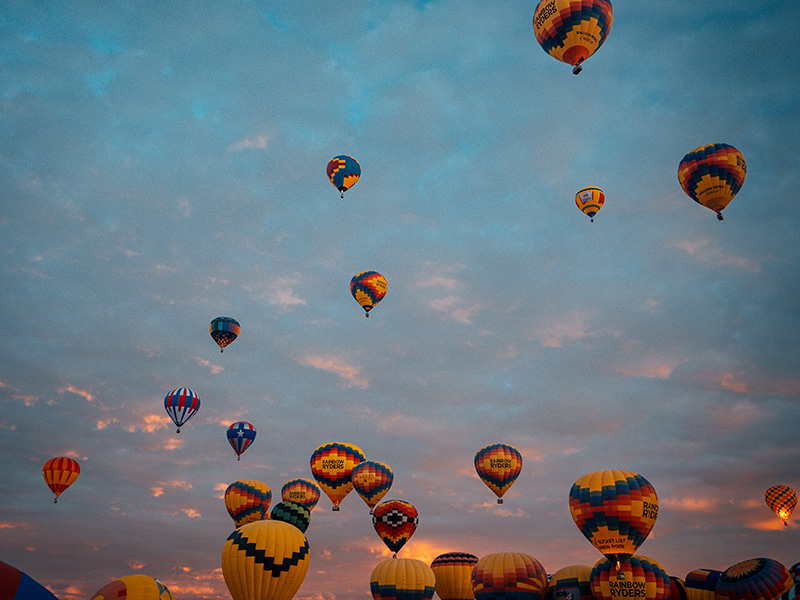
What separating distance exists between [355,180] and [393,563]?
26174 mm

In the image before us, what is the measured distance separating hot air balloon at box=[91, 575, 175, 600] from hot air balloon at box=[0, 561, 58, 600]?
7503mm

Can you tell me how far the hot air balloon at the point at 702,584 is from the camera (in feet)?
78.7

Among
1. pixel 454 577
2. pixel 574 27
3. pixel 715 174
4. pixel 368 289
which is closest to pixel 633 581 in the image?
pixel 454 577

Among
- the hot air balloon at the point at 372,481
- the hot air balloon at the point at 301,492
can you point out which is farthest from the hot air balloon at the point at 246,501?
the hot air balloon at the point at 372,481

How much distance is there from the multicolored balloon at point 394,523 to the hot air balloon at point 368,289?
1404 centimetres

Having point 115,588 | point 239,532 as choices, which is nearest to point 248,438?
point 239,532

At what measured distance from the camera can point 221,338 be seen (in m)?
45.4

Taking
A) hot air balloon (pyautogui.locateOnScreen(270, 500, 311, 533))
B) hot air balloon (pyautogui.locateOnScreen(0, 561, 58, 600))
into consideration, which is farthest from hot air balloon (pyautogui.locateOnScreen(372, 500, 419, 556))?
hot air balloon (pyautogui.locateOnScreen(0, 561, 58, 600))

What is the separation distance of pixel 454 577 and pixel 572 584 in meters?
8.89

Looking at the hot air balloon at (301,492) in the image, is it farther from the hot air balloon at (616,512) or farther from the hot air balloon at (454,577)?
the hot air balloon at (616,512)

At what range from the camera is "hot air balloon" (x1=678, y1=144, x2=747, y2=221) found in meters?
32.6

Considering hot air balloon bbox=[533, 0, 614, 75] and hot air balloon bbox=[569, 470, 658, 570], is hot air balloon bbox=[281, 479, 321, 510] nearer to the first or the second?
hot air balloon bbox=[569, 470, 658, 570]

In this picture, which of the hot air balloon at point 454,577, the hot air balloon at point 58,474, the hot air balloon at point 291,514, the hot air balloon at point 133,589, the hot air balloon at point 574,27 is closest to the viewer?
the hot air balloon at point 133,589

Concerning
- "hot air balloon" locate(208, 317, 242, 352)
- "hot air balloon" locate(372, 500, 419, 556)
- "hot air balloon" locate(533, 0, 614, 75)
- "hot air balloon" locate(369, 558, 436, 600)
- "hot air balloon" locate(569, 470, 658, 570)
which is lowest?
"hot air balloon" locate(369, 558, 436, 600)
